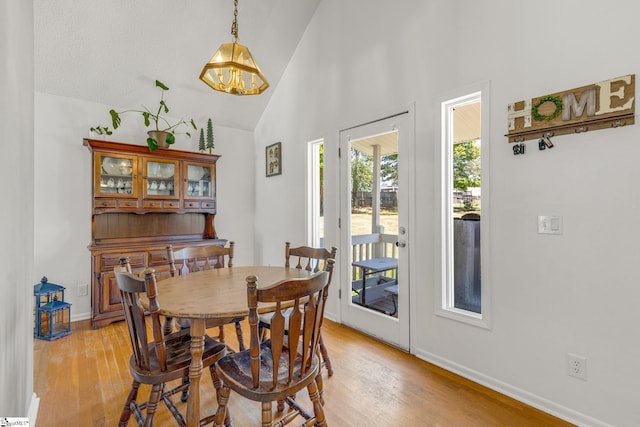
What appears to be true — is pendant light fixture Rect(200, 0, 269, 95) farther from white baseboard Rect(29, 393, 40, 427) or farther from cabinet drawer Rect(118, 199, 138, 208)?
white baseboard Rect(29, 393, 40, 427)

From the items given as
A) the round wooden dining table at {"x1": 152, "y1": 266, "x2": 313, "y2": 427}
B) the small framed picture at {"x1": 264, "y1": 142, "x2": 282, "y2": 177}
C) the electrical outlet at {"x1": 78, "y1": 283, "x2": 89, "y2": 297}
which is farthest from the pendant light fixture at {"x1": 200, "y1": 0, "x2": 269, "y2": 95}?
the electrical outlet at {"x1": 78, "y1": 283, "x2": 89, "y2": 297}

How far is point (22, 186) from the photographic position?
5.13ft

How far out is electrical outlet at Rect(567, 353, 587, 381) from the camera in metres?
1.78

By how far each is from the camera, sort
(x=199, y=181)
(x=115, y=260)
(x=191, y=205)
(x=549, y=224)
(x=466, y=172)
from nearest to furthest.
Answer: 1. (x=549, y=224)
2. (x=466, y=172)
3. (x=115, y=260)
4. (x=191, y=205)
5. (x=199, y=181)

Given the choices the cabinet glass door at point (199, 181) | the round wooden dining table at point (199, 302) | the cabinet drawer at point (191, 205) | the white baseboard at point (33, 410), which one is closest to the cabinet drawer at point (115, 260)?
the cabinet drawer at point (191, 205)

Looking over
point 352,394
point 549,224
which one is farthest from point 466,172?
point 352,394

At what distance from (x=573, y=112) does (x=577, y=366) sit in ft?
4.87

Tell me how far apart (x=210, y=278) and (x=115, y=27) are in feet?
9.29

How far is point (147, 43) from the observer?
3.35 meters

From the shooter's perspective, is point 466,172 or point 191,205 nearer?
point 466,172

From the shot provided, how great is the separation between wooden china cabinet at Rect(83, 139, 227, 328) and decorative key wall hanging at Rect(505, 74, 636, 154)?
3489mm

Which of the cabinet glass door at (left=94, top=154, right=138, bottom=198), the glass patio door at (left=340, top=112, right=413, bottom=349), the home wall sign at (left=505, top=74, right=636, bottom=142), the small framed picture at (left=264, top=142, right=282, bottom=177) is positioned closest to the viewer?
the home wall sign at (left=505, top=74, right=636, bottom=142)

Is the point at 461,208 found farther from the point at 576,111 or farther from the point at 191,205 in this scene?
the point at 191,205

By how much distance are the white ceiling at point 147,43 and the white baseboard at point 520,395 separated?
12.7ft
